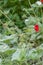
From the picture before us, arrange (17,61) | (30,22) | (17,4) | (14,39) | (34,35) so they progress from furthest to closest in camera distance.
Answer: (17,4) → (30,22) → (34,35) → (14,39) → (17,61)

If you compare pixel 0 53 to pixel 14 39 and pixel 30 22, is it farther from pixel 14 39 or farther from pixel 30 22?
pixel 30 22

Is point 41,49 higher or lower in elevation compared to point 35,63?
higher

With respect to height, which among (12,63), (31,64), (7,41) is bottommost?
(31,64)

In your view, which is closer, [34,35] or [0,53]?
[0,53]

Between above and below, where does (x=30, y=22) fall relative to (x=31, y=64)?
above

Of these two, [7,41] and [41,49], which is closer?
[41,49]

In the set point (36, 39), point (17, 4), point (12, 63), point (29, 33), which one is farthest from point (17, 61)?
point (17, 4)

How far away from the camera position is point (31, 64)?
200 centimetres

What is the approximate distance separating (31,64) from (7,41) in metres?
0.29

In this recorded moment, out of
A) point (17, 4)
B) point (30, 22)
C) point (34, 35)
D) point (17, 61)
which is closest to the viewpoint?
point (17, 61)

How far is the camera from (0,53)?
5.92 feet

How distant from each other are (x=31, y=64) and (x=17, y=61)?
0.86 ft

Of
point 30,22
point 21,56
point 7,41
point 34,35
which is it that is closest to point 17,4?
point 30,22

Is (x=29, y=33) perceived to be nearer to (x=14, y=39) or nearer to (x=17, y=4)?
(x=14, y=39)
